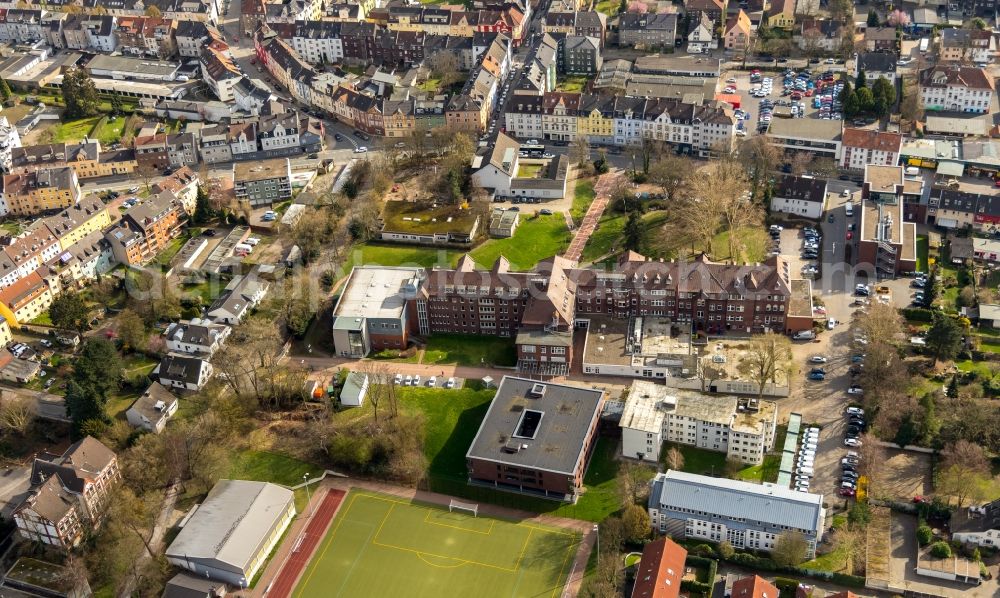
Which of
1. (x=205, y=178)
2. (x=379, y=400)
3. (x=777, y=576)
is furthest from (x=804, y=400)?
(x=205, y=178)

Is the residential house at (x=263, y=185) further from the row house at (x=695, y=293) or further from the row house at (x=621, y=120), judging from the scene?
the row house at (x=695, y=293)

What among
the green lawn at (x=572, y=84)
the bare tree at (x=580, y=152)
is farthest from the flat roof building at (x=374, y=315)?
the green lawn at (x=572, y=84)

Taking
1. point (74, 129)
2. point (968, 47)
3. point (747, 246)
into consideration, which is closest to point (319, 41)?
point (74, 129)

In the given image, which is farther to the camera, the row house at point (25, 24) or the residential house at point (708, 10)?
the row house at point (25, 24)

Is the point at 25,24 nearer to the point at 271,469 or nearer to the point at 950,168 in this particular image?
the point at 271,469

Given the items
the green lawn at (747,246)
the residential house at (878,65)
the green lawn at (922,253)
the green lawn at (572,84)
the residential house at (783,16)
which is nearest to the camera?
the green lawn at (922,253)

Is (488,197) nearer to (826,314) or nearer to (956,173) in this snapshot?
(826,314)
